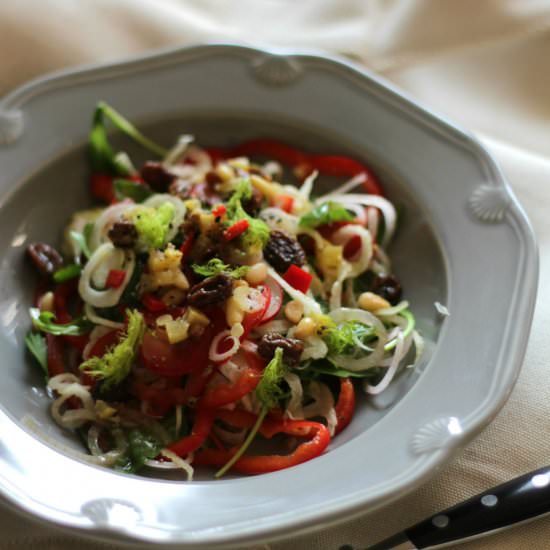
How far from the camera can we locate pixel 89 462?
2557 millimetres

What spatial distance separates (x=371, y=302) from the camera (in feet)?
9.61

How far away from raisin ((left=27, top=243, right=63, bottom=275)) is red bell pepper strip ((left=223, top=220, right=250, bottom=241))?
815 millimetres

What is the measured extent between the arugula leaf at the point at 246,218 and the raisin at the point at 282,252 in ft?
0.14

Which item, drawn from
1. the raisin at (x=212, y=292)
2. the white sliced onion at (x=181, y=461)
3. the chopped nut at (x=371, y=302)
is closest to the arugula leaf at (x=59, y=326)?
the raisin at (x=212, y=292)

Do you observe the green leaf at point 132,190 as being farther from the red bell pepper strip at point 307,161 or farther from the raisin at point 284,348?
the raisin at point 284,348

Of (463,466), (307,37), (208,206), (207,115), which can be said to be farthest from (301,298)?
(307,37)

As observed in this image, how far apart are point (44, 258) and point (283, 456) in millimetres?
1338

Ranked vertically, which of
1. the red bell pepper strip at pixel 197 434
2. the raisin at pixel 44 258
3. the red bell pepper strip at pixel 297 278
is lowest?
the red bell pepper strip at pixel 197 434

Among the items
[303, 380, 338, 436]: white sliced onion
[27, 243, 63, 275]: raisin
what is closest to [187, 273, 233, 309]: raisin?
[303, 380, 338, 436]: white sliced onion

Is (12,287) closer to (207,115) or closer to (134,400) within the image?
(134,400)

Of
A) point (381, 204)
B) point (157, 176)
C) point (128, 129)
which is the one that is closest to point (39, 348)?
point (157, 176)

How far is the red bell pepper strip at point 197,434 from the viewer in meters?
2.66

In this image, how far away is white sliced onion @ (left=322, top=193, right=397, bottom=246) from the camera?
3.22 m

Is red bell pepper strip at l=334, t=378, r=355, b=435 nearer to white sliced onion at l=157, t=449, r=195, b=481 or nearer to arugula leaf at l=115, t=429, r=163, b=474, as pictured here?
white sliced onion at l=157, t=449, r=195, b=481
